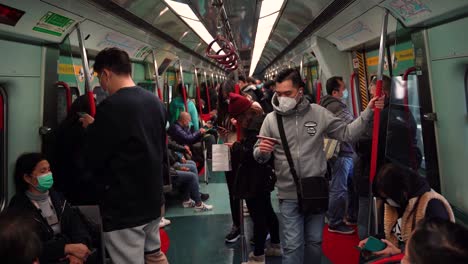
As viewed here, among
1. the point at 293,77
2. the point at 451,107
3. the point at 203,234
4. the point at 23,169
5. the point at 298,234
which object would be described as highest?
the point at 293,77

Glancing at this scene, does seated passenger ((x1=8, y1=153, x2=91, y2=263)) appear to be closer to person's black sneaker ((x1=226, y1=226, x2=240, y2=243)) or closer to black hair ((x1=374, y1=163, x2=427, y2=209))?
person's black sneaker ((x1=226, y1=226, x2=240, y2=243))

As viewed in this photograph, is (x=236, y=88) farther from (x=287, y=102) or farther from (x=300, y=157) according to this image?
(x=300, y=157)

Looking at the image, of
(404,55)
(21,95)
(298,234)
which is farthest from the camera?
(404,55)

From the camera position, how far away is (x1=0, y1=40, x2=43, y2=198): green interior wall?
3082mm

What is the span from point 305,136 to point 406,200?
811 mm

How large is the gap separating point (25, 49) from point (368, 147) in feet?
11.3

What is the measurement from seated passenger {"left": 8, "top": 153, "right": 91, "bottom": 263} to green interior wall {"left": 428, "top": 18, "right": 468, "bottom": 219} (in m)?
3.19

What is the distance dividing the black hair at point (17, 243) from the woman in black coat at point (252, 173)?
179 cm

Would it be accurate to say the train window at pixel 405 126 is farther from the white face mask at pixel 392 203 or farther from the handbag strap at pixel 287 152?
the handbag strap at pixel 287 152

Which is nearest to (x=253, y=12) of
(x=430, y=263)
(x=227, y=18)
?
(x=227, y=18)

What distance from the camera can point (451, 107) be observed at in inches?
126

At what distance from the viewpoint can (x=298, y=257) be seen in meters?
2.74

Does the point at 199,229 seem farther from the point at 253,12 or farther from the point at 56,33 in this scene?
the point at 253,12

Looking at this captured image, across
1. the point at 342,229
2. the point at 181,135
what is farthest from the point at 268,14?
the point at 342,229
